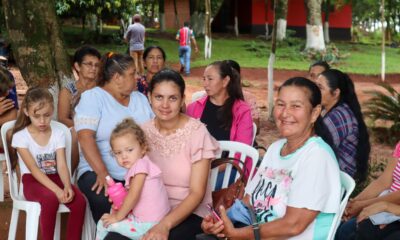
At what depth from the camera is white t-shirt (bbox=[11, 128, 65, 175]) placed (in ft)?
11.7

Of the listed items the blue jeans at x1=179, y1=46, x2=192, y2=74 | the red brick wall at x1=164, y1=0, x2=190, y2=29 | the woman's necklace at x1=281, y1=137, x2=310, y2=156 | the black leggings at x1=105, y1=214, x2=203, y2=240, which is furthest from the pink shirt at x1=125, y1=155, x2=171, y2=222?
the red brick wall at x1=164, y1=0, x2=190, y2=29

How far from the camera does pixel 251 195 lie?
8.94 feet

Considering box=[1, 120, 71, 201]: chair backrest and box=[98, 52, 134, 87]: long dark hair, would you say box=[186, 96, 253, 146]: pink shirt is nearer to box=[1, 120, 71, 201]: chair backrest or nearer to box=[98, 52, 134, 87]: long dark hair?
box=[98, 52, 134, 87]: long dark hair

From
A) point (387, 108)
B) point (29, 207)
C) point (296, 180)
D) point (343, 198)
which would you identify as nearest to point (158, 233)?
point (296, 180)

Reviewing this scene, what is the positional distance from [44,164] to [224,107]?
1467 millimetres

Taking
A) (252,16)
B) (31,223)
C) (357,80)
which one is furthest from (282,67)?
(31,223)

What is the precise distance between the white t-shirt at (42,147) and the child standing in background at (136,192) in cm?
94

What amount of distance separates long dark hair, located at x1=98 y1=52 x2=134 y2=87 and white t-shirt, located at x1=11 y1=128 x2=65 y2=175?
522 mm

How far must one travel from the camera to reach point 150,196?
9.22ft

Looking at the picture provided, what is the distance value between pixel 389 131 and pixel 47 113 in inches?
219

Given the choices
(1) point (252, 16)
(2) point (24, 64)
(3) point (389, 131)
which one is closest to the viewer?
(2) point (24, 64)

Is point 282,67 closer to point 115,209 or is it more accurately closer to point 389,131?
point 389,131

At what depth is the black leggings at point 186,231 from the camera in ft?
9.20

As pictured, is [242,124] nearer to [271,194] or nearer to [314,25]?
[271,194]
